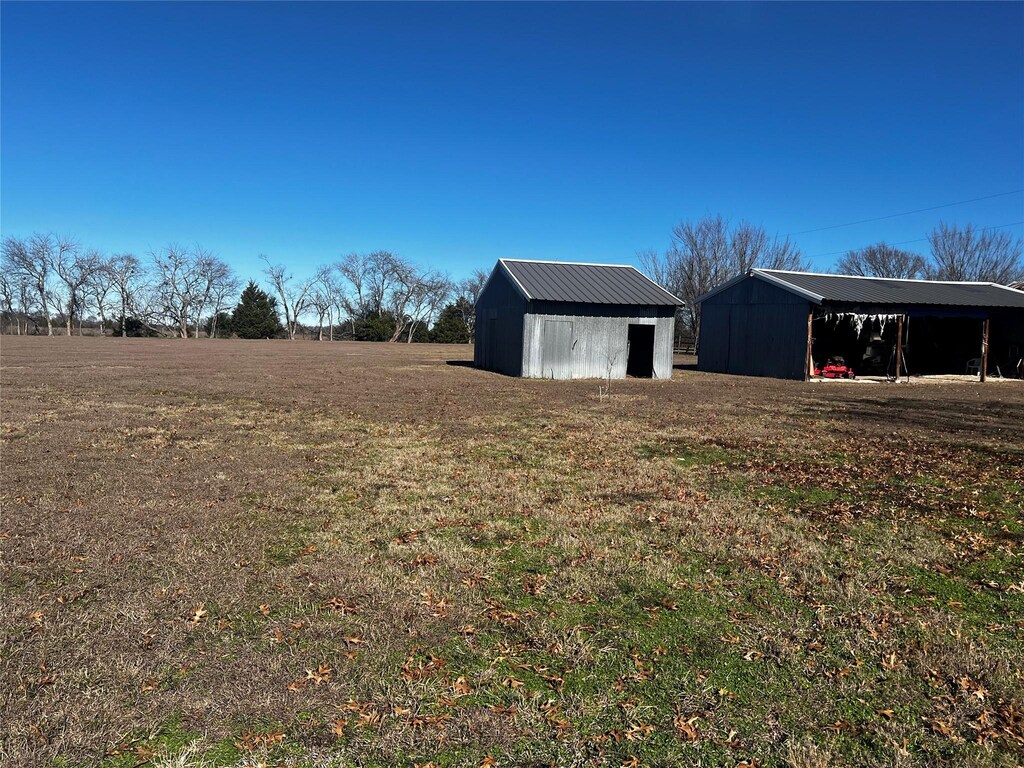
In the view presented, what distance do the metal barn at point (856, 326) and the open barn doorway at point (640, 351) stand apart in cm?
423

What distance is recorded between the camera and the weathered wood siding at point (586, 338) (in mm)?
23045

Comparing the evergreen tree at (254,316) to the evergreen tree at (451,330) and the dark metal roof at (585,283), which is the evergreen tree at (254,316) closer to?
the evergreen tree at (451,330)

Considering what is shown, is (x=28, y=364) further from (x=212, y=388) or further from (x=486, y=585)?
(x=486, y=585)

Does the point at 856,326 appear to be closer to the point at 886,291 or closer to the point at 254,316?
the point at 886,291

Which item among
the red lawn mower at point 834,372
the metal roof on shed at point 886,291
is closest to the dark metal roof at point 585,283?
the metal roof on shed at point 886,291

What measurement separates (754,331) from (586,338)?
7.77 meters

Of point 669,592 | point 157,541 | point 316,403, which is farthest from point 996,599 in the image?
point 316,403

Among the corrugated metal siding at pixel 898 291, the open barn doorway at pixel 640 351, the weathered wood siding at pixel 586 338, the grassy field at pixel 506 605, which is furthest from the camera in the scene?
the open barn doorway at pixel 640 351

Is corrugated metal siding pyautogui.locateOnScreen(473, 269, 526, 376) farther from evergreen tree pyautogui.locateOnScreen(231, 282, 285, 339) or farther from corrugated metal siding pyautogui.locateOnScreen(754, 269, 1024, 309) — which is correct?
evergreen tree pyautogui.locateOnScreen(231, 282, 285, 339)

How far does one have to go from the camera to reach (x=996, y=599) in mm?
4262

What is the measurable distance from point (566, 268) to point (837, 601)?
897 inches

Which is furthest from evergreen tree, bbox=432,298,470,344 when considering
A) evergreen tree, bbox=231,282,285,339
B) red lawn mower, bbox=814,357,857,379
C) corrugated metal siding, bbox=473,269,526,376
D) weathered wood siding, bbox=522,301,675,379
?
red lawn mower, bbox=814,357,857,379

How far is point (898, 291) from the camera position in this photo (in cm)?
2522

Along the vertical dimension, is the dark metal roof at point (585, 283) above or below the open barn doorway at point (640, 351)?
above
